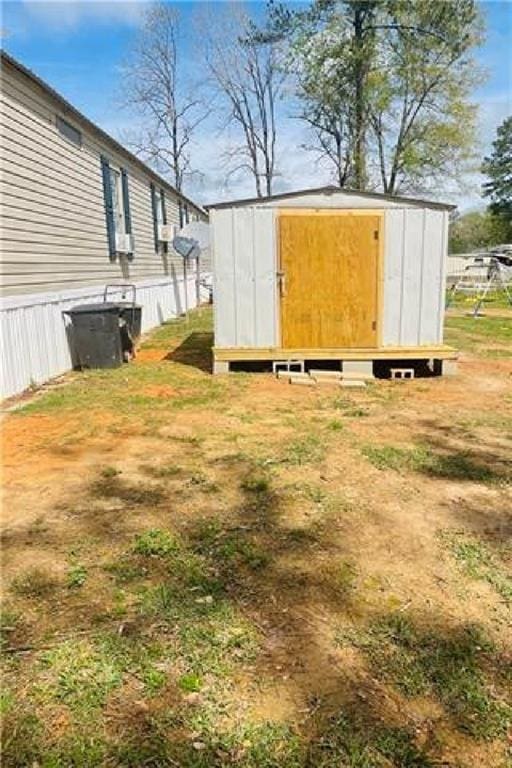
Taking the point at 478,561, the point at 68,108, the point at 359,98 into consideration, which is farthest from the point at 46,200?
the point at 359,98

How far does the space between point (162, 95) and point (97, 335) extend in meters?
24.0

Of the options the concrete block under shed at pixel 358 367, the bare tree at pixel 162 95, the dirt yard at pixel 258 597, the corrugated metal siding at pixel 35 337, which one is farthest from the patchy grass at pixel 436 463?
the bare tree at pixel 162 95

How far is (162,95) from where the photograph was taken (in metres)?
27.0

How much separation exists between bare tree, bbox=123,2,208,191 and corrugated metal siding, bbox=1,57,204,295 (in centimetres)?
1872

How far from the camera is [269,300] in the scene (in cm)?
662

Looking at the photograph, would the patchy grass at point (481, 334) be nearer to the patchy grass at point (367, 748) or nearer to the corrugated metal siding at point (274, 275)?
the corrugated metal siding at point (274, 275)

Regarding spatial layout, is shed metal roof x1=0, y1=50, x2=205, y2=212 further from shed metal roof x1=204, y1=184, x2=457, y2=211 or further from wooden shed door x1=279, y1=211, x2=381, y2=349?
wooden shed door x1=279, y1=211, x2=381, y2=349

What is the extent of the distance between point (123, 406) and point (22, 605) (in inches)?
129

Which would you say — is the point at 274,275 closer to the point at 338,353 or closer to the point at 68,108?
the point at 338,353

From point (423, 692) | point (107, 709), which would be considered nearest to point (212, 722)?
point (107, 709)

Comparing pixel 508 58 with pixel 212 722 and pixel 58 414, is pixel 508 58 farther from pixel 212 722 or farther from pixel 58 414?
pixel 212 722

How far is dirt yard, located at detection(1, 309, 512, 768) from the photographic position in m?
1.64

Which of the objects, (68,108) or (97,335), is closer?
(97,335)

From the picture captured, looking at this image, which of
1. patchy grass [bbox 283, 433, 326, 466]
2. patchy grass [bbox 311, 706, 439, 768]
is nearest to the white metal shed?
patchy grass [bbox 283, 433, 326, 466]
